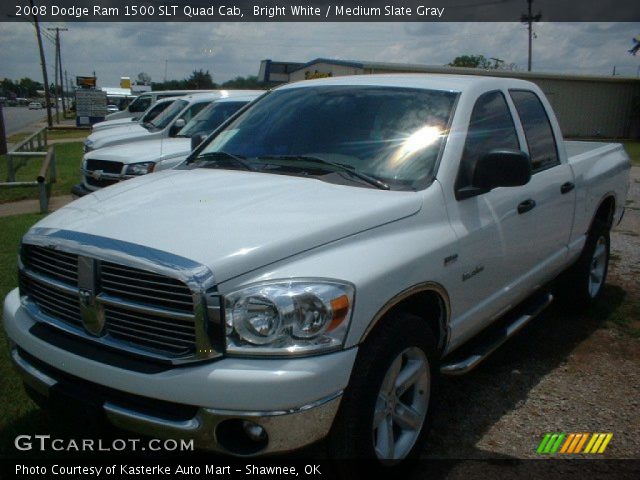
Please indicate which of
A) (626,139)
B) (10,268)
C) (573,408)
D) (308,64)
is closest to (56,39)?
(308,64)

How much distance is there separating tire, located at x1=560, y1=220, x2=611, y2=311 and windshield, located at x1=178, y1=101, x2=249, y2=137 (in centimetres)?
601

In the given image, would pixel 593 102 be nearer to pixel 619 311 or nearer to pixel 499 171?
pixel 619 311

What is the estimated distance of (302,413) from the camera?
92.2 inches

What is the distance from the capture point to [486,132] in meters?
3.79

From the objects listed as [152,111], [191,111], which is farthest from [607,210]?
[152,111]

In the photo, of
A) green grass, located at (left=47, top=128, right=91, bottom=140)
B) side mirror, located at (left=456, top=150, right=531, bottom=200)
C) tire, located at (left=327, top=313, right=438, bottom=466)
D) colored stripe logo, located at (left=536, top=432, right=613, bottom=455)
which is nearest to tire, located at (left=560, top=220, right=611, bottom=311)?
colored stripe logo, located at (left=536, top=432, right=613, bottom=455)

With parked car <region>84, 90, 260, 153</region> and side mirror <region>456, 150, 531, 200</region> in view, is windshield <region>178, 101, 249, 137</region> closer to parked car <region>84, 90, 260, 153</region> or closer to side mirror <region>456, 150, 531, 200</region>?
parked car <region>84, 90, 260, 153</region>

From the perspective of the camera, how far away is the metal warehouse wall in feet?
109

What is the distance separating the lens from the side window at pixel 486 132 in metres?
3.43

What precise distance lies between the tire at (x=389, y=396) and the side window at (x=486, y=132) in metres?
0.96

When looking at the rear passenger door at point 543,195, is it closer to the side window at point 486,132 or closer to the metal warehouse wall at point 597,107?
the side window at point 486,132

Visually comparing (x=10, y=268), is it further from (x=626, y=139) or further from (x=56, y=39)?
(x=56, y=39)

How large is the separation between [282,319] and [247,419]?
1.28 feet

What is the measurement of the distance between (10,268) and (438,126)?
471cm
